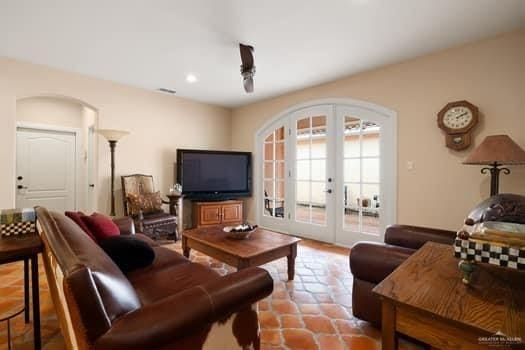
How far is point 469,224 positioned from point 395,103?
257cm

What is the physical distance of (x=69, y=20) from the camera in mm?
2340

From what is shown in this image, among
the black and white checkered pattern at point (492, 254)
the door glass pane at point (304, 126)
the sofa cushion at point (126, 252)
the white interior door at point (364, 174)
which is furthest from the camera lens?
the door glass pane at point (304, 126)

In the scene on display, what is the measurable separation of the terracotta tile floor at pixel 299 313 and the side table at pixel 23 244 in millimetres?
207

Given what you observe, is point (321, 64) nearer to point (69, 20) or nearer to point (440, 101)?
point (440, 101)

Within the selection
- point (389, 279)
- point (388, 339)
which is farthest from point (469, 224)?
point (388, 339)

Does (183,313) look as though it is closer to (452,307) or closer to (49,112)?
(452,307)

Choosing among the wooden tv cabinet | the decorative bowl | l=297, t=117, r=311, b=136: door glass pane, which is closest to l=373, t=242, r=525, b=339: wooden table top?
the decorative bowl

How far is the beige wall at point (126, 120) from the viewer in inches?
123

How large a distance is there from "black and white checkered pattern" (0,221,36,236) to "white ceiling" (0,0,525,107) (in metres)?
1.79

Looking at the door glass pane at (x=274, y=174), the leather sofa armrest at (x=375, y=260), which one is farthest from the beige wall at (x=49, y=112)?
the leather sofa armrest at (x=375, y=260)

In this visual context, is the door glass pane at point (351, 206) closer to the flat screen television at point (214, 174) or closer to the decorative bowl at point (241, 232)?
the decorative bowl at point (241, 232)

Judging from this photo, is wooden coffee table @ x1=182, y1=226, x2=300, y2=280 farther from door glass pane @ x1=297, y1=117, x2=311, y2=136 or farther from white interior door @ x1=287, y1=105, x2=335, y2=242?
door glass pane @ x1=297, y1=117, x2=311, y2=136

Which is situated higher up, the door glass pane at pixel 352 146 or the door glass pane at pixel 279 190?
the door glass pane at pixel 352 146

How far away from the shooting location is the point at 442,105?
2953 millimetres
